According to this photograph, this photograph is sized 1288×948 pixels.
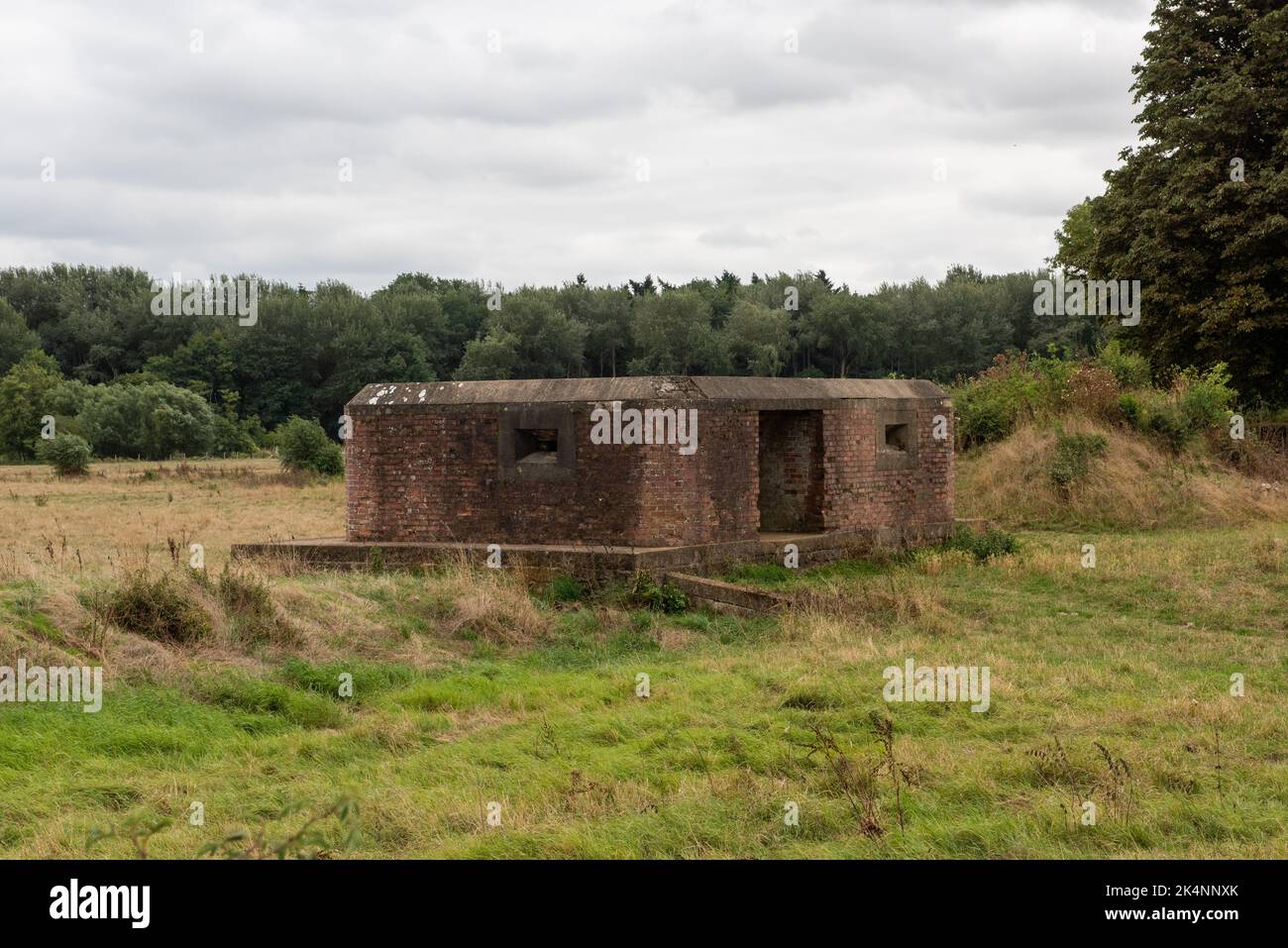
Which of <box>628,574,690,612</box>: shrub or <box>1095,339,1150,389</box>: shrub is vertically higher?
<box>1095,339,1150,389</box>: shrub

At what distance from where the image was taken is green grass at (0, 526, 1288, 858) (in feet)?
18.1

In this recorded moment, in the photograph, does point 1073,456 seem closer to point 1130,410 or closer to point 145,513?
point 1130,410

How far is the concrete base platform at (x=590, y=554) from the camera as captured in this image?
42.2ft

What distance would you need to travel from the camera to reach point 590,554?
1291 centimetres

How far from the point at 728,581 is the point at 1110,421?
1228cm

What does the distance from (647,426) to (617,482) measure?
74 centimetres

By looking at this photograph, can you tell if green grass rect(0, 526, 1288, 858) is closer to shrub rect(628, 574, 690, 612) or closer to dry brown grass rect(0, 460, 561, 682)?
dry brown grass rect(0, 460, 561, 682)

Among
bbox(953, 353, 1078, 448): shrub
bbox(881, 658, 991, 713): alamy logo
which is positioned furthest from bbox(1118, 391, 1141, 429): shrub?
bbox(881, 658, 991, 713): alamy logo

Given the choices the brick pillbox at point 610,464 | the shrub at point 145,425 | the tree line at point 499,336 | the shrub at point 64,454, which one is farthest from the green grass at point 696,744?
the tree line at point 499,336

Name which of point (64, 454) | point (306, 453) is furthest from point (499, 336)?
point (64, 454)

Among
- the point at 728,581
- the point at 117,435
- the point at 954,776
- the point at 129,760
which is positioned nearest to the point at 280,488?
the point at 117,435

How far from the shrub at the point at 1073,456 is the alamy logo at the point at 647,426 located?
9.53 m

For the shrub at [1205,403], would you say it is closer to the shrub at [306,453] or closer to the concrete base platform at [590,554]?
the concrete base platform at [590,554]

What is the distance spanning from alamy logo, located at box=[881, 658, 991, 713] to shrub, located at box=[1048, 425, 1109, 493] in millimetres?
12049
